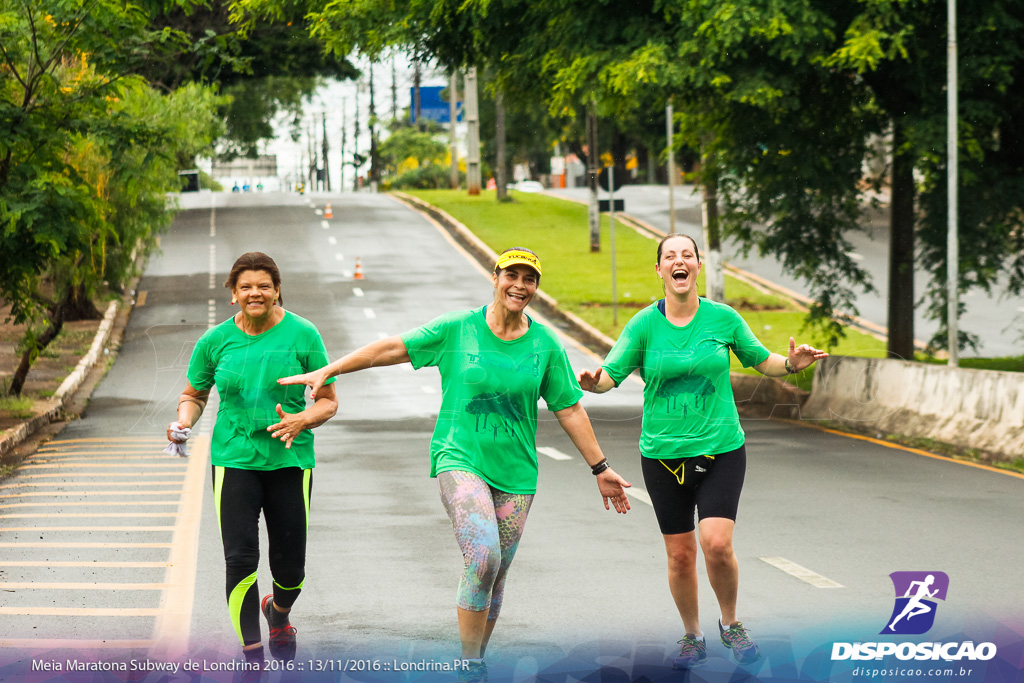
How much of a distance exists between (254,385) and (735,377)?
1448 centimetres

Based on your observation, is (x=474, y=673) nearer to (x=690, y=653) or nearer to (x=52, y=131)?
(x=690, y=653)

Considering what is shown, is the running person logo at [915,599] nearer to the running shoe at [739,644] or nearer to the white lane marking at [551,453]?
the running shoe at [739,644]

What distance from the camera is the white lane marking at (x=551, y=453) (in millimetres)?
13805

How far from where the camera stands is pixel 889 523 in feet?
32.4

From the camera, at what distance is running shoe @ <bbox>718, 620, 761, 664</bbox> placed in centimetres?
597

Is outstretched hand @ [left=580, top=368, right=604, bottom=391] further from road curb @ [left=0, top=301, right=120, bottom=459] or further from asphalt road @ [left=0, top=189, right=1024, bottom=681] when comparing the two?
road curb @ [left=0, top=301, right=120, bottom=459]

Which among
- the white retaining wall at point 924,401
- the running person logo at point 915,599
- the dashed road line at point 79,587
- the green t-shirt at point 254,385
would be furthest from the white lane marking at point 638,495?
the green t-shirt at point 254,385

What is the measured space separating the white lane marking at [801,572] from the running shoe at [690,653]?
1894 mm

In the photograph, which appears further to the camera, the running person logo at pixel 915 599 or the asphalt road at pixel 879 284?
the asphalt road at pixel 879 284

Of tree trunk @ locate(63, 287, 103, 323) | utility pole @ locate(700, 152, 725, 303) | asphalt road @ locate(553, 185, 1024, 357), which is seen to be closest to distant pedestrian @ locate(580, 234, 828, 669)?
asphalt road @ locate(553, 185, 1024, 357)

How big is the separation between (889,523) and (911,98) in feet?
30.9

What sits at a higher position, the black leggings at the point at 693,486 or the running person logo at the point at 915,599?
the black leggings at the point at 693,486

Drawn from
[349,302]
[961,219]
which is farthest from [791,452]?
[349,302]

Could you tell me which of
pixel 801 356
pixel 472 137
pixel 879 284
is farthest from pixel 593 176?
pixel 801 356
